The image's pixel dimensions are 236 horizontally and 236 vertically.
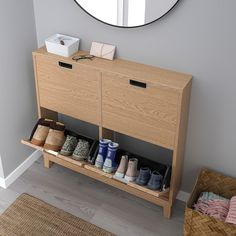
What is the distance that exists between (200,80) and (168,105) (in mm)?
219

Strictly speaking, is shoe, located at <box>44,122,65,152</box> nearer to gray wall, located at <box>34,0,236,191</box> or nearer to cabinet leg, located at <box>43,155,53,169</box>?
cabinet leg, located at <box>43,155,53,169</box>

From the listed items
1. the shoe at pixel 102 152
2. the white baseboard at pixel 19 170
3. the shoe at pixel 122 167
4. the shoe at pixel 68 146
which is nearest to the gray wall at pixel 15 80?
the white baseboard at pixel 19 170

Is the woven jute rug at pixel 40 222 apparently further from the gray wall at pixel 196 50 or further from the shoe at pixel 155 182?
the gray wall at pixel 196 50

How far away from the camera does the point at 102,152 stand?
2.15m

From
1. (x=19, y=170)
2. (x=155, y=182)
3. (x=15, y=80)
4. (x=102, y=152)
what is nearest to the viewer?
(x=155, y=182)

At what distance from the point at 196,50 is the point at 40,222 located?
1.31 meters

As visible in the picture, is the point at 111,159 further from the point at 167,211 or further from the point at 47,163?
the point at 47,163

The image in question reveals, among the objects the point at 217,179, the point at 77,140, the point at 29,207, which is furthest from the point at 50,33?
the point at 217,179

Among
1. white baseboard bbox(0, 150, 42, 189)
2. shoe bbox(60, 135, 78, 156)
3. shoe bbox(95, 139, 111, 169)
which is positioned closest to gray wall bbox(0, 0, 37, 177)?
white baseboard bbox(0, 150, 42, 189)

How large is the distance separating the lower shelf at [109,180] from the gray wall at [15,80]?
135 millimetres

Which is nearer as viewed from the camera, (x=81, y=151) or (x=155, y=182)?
(x=155, y=182)

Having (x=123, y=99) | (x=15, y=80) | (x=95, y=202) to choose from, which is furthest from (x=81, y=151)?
(x=15, y=80)

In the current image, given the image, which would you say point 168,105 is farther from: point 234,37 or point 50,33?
point 50,33

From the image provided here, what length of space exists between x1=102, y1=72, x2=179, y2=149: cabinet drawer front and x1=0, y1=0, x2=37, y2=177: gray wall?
23.6 inches
